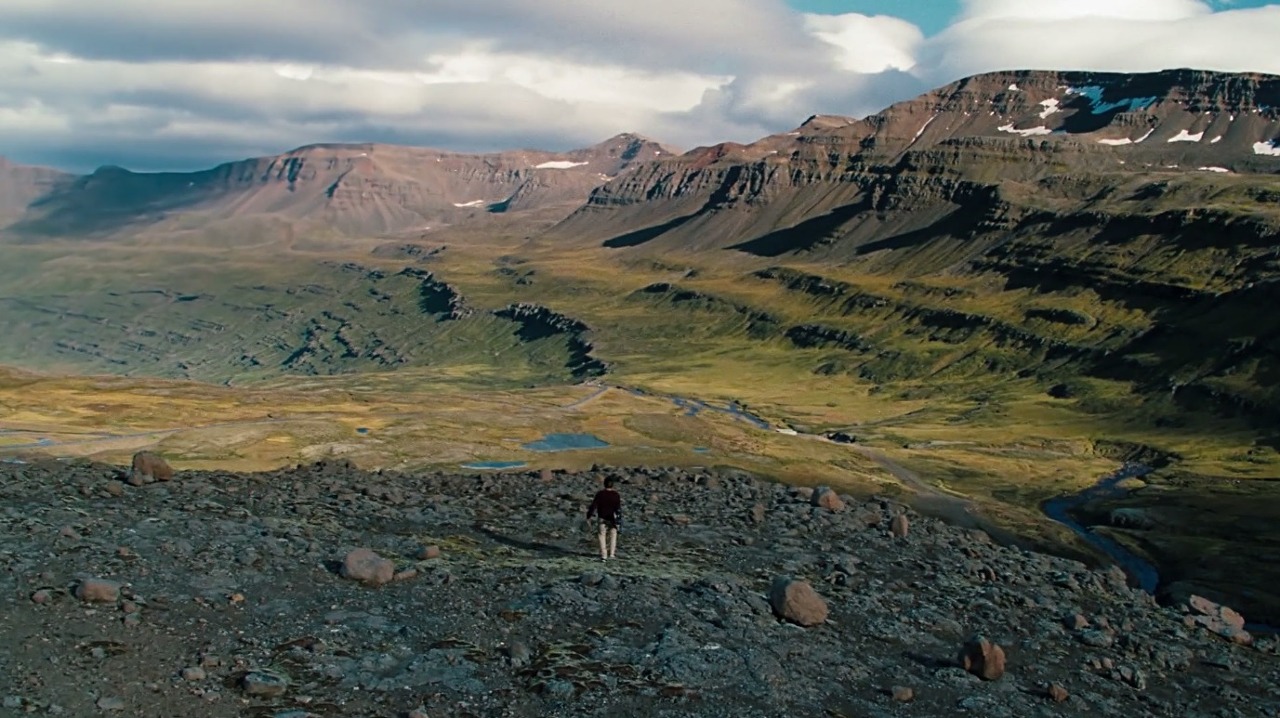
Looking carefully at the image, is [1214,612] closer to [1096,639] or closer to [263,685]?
[1096,639]

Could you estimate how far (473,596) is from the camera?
3178 centimetres

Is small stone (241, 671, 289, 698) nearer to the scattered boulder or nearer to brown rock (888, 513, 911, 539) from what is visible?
brown rock (888, 513, 911, 539)

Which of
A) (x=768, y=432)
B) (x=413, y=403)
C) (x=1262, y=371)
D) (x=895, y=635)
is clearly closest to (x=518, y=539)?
(x=895, y=635)

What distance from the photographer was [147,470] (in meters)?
46.2

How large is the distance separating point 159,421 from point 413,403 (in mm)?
50993

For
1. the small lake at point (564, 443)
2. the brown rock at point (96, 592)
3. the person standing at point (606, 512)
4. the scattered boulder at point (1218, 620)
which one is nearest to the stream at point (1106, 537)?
the scattered boulder at point (1218, 620)

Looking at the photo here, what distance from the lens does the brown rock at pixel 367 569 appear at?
32366mm

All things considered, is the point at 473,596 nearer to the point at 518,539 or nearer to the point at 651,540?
the point at 518,539

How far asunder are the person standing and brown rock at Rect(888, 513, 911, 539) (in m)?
17.3

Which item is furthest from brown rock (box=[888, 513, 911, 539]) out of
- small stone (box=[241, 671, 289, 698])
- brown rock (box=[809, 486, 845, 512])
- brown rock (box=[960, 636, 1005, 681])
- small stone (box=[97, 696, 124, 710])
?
small stone (box=[97, 696, 124, 710])

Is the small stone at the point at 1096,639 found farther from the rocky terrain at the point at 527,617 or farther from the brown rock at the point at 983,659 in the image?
the brown rock at the point at 983,659

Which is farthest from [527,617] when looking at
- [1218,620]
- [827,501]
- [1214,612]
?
[1214,612]

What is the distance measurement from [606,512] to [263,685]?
16.3m

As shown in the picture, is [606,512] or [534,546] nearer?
[606,512]
